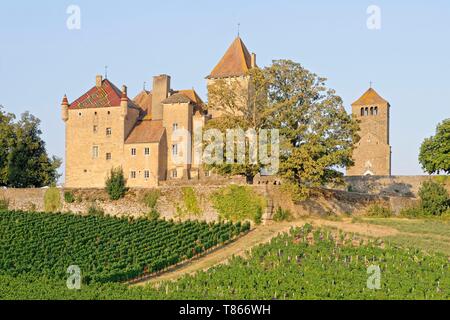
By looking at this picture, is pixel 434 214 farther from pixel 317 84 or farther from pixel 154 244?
pixel 154 244

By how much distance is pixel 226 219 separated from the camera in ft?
134

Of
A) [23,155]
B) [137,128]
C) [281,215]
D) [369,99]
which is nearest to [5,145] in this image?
[23,155]

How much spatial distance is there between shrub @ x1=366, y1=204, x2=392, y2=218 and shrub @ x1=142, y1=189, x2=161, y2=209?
1181 cm

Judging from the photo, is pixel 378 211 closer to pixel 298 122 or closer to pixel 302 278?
pixel 298 122

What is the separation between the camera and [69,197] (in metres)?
47.8

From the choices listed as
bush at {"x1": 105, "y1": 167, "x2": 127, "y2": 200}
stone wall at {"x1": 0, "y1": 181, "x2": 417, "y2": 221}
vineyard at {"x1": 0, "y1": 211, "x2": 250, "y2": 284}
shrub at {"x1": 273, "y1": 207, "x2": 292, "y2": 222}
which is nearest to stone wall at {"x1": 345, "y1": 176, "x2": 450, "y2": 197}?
stone wall at {"x1": 0, "y1": 181, "x2": 417, "y2": 221}

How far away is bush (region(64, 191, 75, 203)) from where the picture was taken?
47750 mm

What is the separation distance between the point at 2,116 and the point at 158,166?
1295 centimetres

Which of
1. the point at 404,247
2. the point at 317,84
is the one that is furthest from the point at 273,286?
the point at 317,84

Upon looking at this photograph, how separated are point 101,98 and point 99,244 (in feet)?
69.7

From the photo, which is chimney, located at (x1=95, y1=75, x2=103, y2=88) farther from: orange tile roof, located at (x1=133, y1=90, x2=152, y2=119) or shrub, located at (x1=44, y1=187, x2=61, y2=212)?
shrub, located at (x1=44, y1=187, x2=61, y2=212)

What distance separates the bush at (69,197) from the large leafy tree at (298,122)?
10584 mm

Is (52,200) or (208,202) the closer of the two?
(208,202)

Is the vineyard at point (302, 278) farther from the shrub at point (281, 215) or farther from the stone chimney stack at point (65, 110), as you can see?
the stone chimney stack at point (65, 110)
